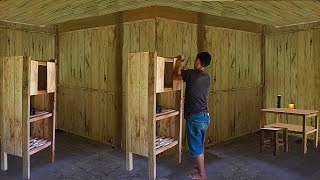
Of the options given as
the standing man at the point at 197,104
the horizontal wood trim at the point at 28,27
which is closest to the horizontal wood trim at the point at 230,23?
the standing man at the point at 197,104

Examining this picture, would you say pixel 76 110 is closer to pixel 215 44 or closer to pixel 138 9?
pixel 138 9

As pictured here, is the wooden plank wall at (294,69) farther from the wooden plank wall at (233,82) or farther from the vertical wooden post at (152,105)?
the vertical wooden post at (152,105)

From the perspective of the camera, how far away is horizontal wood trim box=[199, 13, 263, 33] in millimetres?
6938

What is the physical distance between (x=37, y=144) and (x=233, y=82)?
16.6 ft

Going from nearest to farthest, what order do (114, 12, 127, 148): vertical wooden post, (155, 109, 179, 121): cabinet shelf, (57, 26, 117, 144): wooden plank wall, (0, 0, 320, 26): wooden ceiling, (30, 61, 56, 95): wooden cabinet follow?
1. (155, 109, 179, 121): cabinet shelf
2. (30, 61, 56, 95): wooden cabinet
3. (0, 0, 320, 26): wooden ceiling
4. (114, 12, 127, 148): vertical wooden post
5. (57, 26, 117, 144): wooden plank wall

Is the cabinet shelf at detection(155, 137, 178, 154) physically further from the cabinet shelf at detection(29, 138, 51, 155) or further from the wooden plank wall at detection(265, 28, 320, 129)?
the wooden plank wall at detection(265, 28, 320, 129)

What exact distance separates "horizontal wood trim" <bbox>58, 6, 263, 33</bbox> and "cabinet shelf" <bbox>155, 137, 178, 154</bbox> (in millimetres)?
2528

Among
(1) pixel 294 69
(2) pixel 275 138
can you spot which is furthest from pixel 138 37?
(1) pixel 294 69

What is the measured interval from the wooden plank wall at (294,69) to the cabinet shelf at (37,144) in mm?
6339

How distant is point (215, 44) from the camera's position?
7199 millimetres

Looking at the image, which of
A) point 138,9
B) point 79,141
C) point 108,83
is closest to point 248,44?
point 138,9

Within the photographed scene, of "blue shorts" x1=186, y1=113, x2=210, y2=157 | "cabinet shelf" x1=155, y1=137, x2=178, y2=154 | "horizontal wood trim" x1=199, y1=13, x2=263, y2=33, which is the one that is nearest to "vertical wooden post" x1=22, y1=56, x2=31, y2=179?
"cabinet shelf" x1=155, y1=137, x2=178, y2=154

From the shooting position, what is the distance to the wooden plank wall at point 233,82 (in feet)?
23.7

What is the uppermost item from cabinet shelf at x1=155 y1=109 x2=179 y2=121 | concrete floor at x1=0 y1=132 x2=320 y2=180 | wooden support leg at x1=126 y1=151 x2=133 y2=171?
cabinet shelf at x1=155 y1=109 x2=179 y2=121
